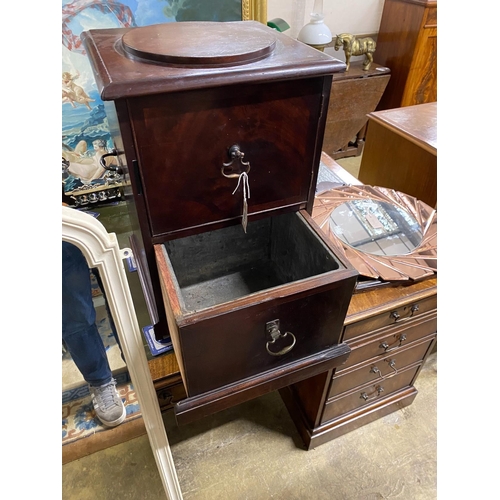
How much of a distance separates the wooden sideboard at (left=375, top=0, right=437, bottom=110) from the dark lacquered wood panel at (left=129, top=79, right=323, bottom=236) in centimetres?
185

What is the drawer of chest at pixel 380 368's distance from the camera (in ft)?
3.26

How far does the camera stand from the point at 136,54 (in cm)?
56

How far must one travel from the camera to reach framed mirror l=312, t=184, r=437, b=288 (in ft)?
2.80

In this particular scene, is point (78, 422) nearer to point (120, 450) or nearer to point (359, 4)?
point (120, 450)

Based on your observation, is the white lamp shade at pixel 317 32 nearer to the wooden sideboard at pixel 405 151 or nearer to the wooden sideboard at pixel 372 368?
the wooden sideboard at pixel 405 151

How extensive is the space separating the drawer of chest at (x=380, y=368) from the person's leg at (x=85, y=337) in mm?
605

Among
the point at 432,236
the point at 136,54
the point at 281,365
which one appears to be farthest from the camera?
the point at 432,236

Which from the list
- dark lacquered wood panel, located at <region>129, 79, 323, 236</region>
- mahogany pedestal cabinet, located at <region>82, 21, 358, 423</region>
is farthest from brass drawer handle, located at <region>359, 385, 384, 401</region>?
dark lacquered wood panel, located at <region>129, 79, 323, 236</region>

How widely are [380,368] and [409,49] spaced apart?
1864 millimetres

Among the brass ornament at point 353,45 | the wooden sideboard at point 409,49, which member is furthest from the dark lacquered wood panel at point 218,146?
the wooden sideboard at point 409,49

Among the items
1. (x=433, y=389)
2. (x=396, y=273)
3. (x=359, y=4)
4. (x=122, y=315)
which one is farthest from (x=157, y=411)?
(x=359, y=4)

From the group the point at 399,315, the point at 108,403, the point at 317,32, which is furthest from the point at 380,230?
the point at 317,32

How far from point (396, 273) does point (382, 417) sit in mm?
661

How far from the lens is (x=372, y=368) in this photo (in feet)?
3.35
